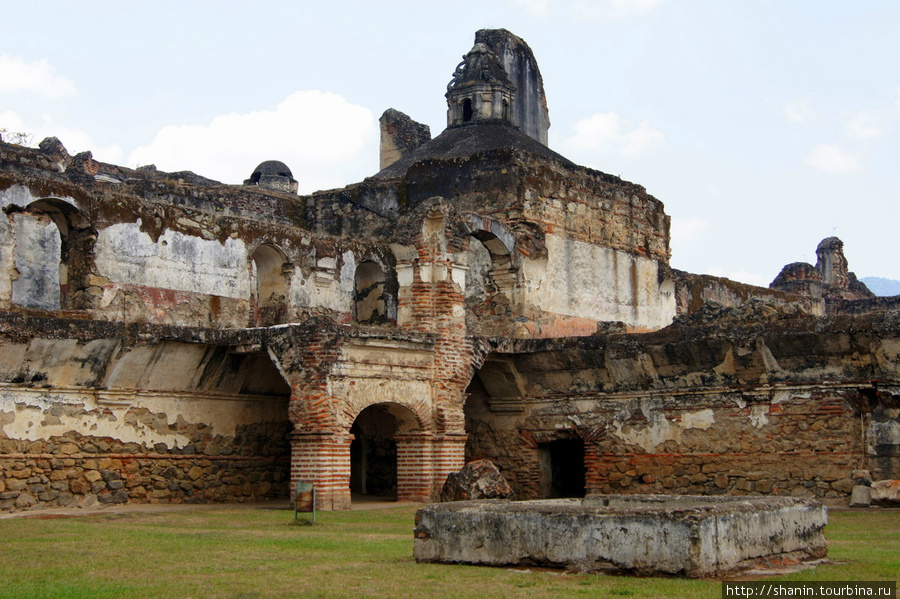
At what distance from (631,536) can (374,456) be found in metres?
12.0

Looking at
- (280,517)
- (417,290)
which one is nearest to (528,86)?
(417,290)

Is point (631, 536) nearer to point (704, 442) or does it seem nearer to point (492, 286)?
point (704, 442)

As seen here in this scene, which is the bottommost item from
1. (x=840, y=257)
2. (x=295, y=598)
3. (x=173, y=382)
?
(x=295, y=598)

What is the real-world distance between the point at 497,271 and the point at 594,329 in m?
2.64

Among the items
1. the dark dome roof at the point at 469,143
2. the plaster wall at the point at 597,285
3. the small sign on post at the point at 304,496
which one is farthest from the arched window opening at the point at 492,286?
the small sign on post at the point at 304,496

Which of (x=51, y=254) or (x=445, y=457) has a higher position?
(x=51, y=254)

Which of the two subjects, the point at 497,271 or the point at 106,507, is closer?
the point at 106,507

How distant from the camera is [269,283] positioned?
Result: 19219 mm

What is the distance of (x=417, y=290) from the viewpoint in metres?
17.6

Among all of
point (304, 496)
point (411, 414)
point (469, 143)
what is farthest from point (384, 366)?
point (469, 143)

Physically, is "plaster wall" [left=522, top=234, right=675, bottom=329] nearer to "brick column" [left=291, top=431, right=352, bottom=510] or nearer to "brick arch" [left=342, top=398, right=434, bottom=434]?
"brick arch" [left=342, top=398, right=434, bottom=434]

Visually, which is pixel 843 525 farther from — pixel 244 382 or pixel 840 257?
pixel 840 257

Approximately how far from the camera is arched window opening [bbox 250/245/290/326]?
18828mm

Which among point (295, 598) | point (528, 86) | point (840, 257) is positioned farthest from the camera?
point (840, 257)
